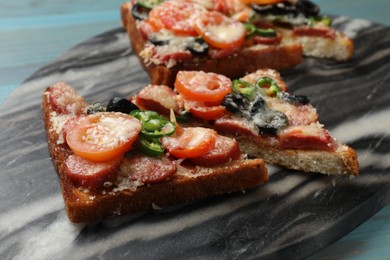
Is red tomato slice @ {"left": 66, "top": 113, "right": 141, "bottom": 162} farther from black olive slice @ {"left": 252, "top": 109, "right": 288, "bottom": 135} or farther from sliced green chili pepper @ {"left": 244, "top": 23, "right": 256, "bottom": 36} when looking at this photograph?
sliced green chili pepper @ {"left": 244, "top": 23, "right": 256, "bottom": 36}

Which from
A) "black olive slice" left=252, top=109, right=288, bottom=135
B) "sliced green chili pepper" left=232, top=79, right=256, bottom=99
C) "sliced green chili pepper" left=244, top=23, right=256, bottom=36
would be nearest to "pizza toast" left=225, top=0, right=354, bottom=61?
"sliced green chili pepper" left=244, top=23, right=256, bottom=36

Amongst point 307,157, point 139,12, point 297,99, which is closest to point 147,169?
point 307,157

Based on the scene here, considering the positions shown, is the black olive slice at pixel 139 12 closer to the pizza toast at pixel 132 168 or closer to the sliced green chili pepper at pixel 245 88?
the sliced green chili pepper at pixel 245 88

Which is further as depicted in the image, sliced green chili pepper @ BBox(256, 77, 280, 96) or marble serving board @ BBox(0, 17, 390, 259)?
sliced green chili pepper @ BBox(256, 77, 280, 96)

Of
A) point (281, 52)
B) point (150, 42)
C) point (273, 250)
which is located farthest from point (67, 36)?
point (273, 250)

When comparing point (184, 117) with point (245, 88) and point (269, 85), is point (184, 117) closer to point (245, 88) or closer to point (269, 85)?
point (245, 88)

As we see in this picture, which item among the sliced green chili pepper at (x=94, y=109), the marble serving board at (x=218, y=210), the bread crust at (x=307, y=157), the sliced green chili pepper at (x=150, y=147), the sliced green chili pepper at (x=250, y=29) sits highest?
the sliced green chili pepper at (x=250, y=29)

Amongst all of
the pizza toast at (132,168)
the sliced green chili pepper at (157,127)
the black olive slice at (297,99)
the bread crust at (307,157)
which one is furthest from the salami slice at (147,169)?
the black olive slice at (297,99)
